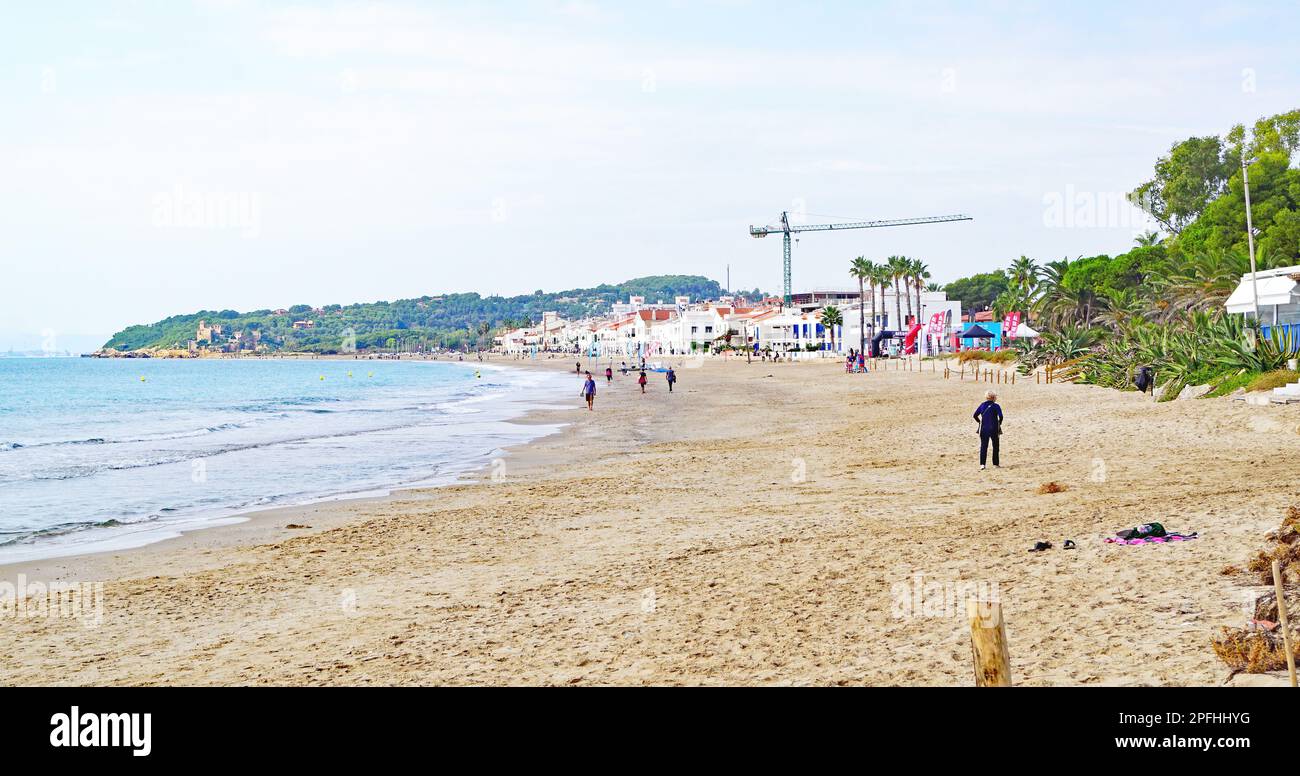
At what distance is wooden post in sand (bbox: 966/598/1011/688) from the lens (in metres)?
5.30

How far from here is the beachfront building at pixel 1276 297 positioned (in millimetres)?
31875

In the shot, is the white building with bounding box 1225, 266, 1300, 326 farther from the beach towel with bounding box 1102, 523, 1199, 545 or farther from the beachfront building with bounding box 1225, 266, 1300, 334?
the beach towel with bounding box 1102, 523, 1199, 545

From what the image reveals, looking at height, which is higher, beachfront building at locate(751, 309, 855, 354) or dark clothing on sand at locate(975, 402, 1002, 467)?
beachfront building at locate(751, 309, 855, 354)

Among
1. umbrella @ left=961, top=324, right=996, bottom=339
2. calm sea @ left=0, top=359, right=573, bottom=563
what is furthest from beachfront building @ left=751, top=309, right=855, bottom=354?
calm sea @ left=0, top=359, right=573, bottom=563

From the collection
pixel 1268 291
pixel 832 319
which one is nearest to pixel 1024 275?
pixel 832 319

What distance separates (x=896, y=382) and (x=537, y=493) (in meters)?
41.2

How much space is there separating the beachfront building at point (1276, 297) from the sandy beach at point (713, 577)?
11.5m

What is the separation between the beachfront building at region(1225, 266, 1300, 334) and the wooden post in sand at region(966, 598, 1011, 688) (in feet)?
99.2

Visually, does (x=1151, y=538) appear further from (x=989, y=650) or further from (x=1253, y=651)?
(x=989, y=650)

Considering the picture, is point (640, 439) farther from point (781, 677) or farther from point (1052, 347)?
point (1052, 347)

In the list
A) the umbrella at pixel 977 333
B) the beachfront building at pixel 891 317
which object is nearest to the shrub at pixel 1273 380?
the umbrella at pixel 977 333

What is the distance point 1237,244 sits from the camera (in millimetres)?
58438

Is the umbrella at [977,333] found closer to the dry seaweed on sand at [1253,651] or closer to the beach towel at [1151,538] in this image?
the beach towel at [1151,538]
